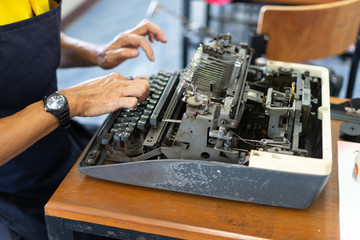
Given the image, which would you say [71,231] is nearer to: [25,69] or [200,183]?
[200,183]

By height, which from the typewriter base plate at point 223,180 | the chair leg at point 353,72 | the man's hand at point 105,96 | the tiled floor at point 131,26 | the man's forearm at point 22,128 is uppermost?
the man's hand at point 105,96

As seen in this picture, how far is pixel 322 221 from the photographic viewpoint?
49.3 inches

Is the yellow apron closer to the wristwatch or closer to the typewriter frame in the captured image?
the wristwatch

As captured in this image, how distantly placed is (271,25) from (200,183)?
60.7 inches

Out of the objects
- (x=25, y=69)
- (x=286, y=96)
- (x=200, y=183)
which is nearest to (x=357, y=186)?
(x=286, y=96)

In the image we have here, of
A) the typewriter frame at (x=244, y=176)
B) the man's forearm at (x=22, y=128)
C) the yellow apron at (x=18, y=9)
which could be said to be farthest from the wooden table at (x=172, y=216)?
the yellow apron at (x=18, y=9)

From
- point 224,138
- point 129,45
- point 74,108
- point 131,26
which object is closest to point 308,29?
point 129,45

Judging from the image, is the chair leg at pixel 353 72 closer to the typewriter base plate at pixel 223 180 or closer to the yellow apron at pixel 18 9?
the typewriter base plate at pixel 223 180

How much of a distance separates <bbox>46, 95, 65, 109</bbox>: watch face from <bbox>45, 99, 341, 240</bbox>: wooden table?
0.89 feet

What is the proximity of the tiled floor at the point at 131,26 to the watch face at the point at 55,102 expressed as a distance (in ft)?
7.00

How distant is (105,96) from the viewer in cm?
148

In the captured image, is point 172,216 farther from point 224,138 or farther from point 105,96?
point 105,96

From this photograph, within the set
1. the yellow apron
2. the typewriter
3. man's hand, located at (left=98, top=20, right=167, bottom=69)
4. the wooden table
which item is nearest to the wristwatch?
the typewriter

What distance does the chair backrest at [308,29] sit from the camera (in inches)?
95.0
